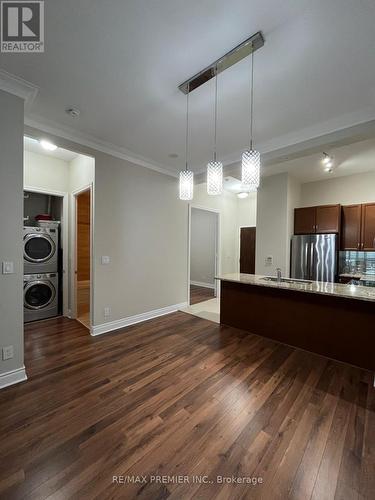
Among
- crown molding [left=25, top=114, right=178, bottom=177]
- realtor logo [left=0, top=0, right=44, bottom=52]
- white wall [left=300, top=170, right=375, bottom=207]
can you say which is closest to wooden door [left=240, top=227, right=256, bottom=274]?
white wall [left=300, top=170, right=375, bottom=207]

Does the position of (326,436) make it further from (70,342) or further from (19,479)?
(70,342)

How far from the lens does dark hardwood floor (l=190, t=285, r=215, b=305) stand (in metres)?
5.54

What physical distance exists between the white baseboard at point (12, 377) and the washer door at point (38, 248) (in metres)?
2.21

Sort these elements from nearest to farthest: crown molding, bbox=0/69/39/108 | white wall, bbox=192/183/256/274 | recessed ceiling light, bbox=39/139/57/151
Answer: crown molding, bbox=0/69/39/108 < recessed ceiling light, bbox=39/139/57/151 < white wall, bbox=192/183/256/274

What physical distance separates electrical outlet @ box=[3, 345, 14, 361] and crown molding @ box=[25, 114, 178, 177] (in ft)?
8.04

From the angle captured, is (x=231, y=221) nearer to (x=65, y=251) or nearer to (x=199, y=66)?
(x=65, y=251)

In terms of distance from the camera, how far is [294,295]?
3064 mm

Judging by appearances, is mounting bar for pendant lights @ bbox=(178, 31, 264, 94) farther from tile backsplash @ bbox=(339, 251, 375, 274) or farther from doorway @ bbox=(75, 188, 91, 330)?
tile backsplash @ bbox=(339, 251, 375, 274)

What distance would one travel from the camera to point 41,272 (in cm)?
399

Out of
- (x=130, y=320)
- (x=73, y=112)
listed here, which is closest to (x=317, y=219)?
(x=130, y=320)

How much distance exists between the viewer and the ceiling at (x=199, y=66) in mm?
1410

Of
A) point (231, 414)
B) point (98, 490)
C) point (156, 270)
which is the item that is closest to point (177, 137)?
point (156, 270)

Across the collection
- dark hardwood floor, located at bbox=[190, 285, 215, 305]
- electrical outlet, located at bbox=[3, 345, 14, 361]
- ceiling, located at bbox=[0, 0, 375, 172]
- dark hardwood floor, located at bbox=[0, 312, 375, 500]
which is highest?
ceiling, located at bbox=[0, 0, 375, 172]

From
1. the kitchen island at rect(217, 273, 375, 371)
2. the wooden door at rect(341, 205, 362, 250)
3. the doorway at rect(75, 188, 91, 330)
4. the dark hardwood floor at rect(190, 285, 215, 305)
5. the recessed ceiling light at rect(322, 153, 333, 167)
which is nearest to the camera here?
the kitchen island at rect(217, 273, 375, 371)
